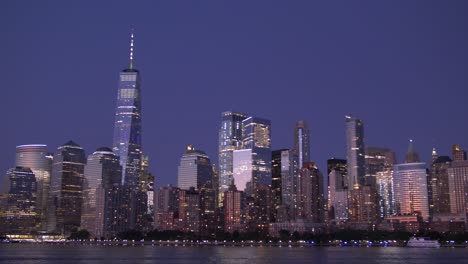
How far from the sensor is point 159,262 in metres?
127

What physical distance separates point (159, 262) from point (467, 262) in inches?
2335

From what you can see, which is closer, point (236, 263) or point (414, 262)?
point (236, 263)

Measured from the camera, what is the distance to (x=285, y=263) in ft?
406

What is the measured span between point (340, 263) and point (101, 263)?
45409 mm

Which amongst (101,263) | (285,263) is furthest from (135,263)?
(285,263)

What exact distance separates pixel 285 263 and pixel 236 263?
9621 millimetres

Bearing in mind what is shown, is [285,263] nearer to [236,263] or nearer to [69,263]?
[236,263]

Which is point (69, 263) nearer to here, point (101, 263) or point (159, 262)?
point (101, 263)

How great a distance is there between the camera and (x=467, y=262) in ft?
406

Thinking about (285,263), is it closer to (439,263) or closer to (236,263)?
(236,263)

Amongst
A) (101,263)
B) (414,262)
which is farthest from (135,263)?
(414,262)

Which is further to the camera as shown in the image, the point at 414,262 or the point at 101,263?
the point at 414,262

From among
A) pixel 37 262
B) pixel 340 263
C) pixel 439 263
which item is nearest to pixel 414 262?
pixel 439 263

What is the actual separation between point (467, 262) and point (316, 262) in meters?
28.7
